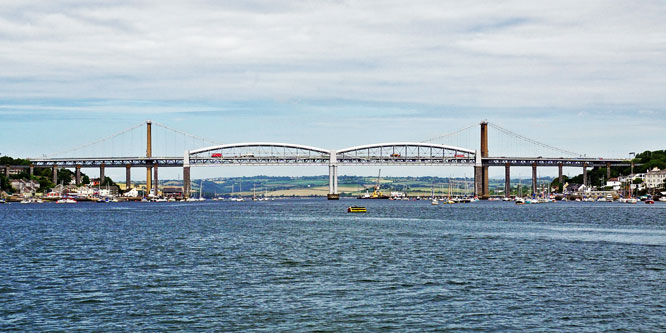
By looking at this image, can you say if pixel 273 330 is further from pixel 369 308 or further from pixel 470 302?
pixel 470 302

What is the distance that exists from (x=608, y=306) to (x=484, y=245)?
74.7 feet

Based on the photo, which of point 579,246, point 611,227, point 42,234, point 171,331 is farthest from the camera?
point 611,227

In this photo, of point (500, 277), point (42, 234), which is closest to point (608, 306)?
point (500, 277)

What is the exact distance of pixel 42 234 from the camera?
59125 mm

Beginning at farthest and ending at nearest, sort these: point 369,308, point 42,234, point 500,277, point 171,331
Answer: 1. point 42,234
2. point 500,277
3. point 369,308
4. point 171,331

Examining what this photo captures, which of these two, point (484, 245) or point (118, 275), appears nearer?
point (118, 275)

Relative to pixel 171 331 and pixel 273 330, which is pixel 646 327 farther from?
pixel 171 331

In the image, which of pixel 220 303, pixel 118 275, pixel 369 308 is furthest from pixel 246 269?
pixel 369 308

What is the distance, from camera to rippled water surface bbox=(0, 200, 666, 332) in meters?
23.1

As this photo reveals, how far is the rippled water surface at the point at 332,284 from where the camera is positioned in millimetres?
23109

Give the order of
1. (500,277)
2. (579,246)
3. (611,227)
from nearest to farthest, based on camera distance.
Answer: (500,277), (579,246), (611,227)

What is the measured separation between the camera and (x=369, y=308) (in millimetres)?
25016

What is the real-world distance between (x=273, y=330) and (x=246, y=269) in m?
13.4

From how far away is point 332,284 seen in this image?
30.1 m
